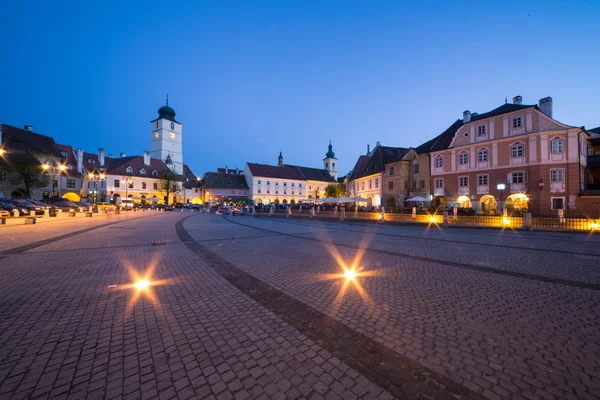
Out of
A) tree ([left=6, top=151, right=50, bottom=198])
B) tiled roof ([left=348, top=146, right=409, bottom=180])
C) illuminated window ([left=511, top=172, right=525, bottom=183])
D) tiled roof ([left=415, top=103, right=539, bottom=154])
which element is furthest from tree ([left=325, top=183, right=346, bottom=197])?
tree ([left=6, top=151, right=50, bottom=198])

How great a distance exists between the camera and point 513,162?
27469mm

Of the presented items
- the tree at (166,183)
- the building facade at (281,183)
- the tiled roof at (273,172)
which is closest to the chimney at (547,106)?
the building facade at (281,183)

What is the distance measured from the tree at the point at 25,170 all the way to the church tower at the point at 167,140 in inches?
1572

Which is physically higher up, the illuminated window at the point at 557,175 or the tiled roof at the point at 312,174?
the tiled roof at the point at 312,174

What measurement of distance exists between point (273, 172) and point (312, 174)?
52.3 ft

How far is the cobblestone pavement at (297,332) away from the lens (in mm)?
2643

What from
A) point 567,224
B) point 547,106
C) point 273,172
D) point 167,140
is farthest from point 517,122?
point 167,140

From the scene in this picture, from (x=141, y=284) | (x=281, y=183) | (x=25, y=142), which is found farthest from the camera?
(x=281, y=183)

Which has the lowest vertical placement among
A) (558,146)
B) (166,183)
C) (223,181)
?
(166,183)

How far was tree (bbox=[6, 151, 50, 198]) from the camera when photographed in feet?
130

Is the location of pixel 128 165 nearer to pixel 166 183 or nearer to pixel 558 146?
pixel 166 183

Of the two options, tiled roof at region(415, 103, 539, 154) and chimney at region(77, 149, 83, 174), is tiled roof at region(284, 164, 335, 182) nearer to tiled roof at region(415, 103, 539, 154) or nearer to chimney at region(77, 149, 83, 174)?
tiled roof at region(415, 103, 539, 154)

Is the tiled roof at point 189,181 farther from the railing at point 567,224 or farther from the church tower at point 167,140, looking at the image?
the railing at point 567,224

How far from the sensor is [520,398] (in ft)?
8.13
